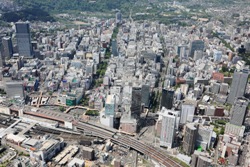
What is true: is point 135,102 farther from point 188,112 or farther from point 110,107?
point 188,112

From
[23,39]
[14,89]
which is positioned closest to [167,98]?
[14,89]

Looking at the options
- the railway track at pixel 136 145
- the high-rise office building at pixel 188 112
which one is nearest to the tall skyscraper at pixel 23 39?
the railway track at pixel 136 145

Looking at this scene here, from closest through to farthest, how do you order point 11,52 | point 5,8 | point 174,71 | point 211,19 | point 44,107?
point 44,107
point 174,71
point 11,52
point 5,8
point 211,19

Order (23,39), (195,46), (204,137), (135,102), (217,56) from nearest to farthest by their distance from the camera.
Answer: (204,137), (135,102), (23,39), (217,56), (195,46)

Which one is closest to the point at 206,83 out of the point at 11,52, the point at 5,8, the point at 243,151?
the point at 243,151

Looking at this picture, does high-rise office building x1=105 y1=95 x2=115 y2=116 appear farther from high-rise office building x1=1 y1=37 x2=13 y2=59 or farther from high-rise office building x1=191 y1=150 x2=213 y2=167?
high-rise office building x1=1 y1=37 x2=13 y2=59

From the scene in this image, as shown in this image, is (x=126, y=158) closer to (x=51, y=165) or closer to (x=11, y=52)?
(x=51, y=165)
